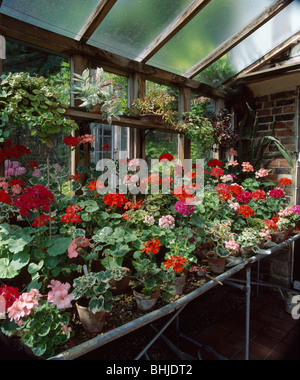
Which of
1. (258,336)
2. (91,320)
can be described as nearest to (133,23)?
(91,320)

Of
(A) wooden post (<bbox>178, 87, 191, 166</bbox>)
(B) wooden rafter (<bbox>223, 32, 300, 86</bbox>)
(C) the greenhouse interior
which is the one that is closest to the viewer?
(C) the greenhouse interior

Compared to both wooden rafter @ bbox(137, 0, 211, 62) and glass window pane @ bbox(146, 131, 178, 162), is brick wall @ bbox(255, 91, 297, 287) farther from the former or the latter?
wooden rafter @ bbox(137, 0, 211, 62)

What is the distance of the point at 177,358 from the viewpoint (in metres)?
2.28

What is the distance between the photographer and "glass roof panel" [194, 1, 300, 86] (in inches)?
101

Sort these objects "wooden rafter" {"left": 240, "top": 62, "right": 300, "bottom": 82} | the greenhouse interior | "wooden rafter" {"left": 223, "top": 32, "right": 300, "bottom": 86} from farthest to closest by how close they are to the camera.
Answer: "wooden rafter" {"left": 223, "top": 32, "right": 300, "bottom": 86}, "wooden rafter" {"left": 240, "top": 62, "right": 300, "bottom": 82}, the greenhouse interior

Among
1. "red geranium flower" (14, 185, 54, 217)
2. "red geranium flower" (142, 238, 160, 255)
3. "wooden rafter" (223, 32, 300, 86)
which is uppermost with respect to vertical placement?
"wooden rafter" (223, 32, 300, 86)

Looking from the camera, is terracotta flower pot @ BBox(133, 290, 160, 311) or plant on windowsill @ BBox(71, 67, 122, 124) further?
plant on windowsill @ BBox(71, 67, 122, 124)

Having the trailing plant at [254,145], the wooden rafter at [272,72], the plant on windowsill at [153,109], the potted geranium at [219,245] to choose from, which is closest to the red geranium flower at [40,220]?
the potted geranium at [219,245]

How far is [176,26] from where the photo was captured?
2275mm

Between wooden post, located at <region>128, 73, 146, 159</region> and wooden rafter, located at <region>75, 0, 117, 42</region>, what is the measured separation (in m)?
0.56

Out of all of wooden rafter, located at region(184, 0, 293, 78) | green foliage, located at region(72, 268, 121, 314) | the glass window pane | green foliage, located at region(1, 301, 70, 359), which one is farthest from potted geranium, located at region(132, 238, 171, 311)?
wooden rafter, located at region(184, 0, 293, 78)

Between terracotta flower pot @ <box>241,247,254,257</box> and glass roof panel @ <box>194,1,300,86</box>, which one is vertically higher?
glass roof panel @ <box>194,1,300,86</box>

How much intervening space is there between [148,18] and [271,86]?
1.72 m

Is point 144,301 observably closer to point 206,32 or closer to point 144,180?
point 144,180
